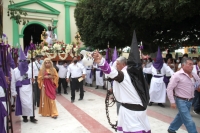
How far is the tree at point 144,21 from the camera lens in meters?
7.72

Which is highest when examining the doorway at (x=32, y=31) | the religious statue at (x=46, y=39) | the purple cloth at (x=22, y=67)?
the doorway at (x=32, y=31)

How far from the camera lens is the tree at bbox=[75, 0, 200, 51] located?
7.72 meters

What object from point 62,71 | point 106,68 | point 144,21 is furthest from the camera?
point 144,21

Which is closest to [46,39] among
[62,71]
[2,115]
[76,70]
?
[62,71]

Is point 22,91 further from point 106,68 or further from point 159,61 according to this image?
point 159,61

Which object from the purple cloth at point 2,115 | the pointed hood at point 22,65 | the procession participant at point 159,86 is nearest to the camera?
the purple cloth at point 2,115

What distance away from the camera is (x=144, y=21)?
34.2 ft

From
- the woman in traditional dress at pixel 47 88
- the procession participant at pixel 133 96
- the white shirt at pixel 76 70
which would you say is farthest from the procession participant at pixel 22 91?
the procession participant at pixel 133 96

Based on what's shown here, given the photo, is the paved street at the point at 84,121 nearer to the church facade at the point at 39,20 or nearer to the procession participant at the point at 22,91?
the procession participant at the point at 22,91

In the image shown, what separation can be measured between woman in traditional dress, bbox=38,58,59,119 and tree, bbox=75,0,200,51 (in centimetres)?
456

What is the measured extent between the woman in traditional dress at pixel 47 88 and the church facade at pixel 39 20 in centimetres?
1128

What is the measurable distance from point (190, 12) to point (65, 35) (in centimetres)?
1440

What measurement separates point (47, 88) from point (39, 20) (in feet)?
45.1

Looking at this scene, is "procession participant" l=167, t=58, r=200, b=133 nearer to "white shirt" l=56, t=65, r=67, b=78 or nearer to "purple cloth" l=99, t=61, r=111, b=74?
"purple cloth" l=99, t=61, r=111, b=74
